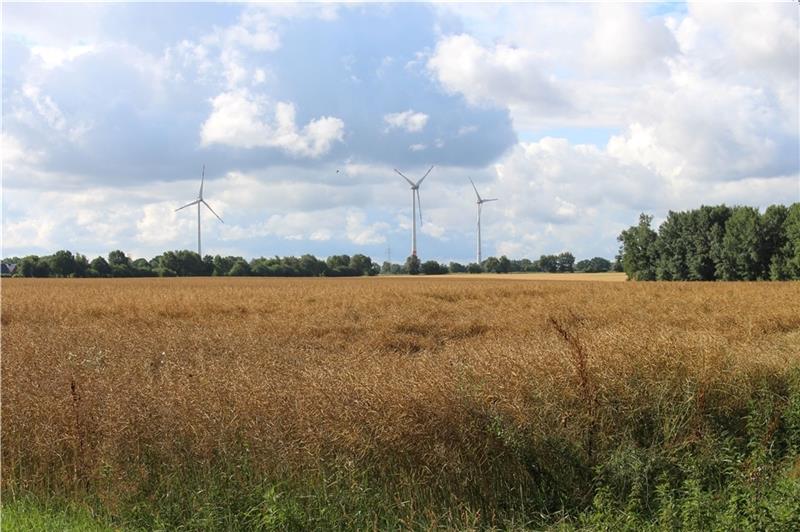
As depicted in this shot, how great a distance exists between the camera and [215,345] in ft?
52.0

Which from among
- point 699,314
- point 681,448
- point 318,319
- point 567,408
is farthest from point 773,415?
point 318,319

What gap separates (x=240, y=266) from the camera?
110062 millimetres

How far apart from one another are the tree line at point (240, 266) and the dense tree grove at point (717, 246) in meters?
26.0

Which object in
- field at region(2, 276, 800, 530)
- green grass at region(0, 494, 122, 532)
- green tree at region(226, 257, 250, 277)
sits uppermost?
green tree at region(226, 257, 250, 277)

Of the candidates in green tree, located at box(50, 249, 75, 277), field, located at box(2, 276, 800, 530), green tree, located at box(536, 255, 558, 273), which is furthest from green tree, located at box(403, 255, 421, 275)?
field, located at box(2, 276, 800, 530)

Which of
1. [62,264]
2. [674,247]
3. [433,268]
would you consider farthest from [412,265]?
[62,264]

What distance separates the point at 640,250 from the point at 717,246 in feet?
43.9

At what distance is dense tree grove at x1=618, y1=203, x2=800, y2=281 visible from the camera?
273 feet

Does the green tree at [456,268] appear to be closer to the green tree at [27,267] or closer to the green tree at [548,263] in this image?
the green tree at [548,263]

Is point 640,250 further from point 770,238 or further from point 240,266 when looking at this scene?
point 240,266

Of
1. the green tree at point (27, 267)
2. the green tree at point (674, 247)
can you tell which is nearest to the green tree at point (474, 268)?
the green tree at point (674, 247)

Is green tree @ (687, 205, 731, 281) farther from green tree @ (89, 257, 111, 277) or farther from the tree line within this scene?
green tree @ (89, 257, 111, 277)

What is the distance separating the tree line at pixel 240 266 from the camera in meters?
102

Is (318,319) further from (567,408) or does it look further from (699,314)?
(567,408)
